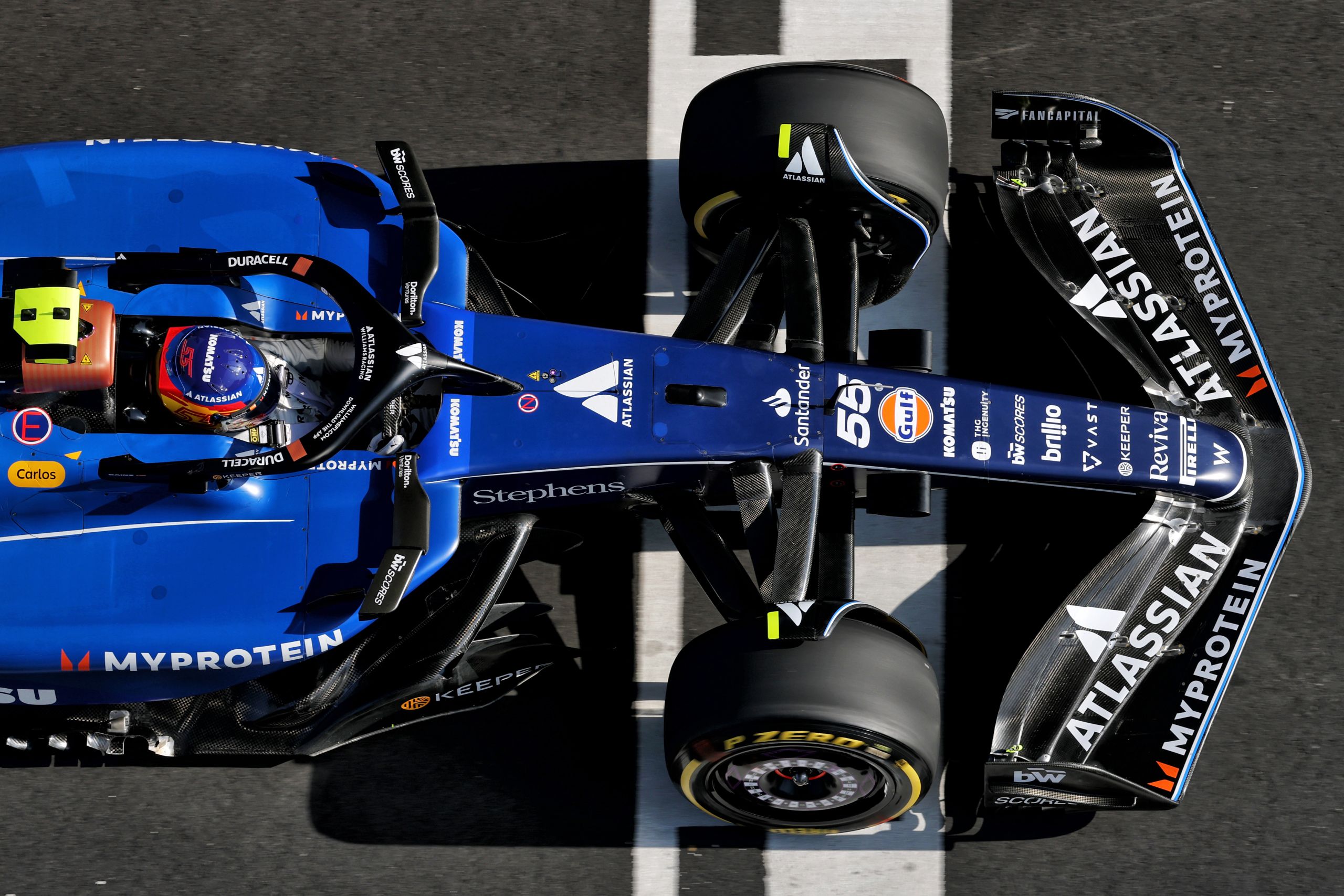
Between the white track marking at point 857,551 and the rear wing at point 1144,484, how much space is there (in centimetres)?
70

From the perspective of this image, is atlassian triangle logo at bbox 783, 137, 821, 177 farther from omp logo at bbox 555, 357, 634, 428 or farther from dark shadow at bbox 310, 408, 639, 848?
dark shadow at bbox 310, 408, 639, 848

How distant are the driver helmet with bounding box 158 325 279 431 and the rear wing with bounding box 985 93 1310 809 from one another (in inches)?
118

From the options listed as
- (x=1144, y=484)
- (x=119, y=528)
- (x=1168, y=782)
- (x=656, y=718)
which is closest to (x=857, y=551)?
(x=656, y=718)

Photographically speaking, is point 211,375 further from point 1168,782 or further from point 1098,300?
point 1168,782

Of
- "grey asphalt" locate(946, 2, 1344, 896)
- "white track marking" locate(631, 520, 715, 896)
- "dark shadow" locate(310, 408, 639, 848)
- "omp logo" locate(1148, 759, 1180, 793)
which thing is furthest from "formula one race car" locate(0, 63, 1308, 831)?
"grey asphalt" locate(946, 2, 1344, 896)

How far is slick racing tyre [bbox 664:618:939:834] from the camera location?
4074mm

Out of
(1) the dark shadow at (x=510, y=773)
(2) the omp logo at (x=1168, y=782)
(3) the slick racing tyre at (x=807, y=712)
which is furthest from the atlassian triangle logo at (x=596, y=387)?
(2) the omp logo at (x=1168, y=782)

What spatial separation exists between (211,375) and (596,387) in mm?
1344

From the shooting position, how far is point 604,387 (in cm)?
445

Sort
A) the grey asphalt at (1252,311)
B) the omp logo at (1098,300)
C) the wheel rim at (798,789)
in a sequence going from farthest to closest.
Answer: the grey asphalt at (1252,311), the omp logo at (1098,300), the wheel rim at (798,789)

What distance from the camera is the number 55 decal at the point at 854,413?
4.41 metres

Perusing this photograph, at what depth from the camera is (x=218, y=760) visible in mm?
5133

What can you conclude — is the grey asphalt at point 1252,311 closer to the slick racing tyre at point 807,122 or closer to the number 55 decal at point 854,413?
the slick racing tyre at point 807,122

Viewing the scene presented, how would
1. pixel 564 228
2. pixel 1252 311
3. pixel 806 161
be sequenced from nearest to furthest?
pixel 806 161 → pixel 1252 311 → pixel 564 228
